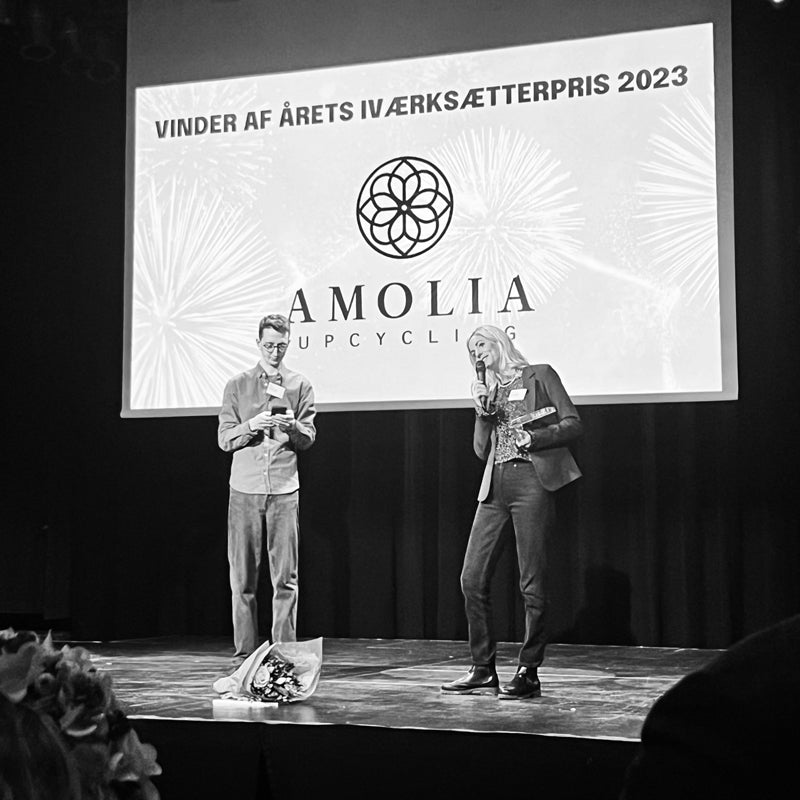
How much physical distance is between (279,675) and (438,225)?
2.76m

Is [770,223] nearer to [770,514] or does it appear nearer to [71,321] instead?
[770,514]

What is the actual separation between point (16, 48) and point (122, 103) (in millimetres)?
743

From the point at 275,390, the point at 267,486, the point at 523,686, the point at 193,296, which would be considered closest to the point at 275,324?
the point at 275,390

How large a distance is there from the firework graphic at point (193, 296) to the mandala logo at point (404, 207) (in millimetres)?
542

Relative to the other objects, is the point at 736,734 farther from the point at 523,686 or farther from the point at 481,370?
the point at 481,370

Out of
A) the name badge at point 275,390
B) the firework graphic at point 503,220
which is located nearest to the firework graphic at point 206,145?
the firework graphic at point 503,220

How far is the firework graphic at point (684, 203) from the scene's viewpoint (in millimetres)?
5570

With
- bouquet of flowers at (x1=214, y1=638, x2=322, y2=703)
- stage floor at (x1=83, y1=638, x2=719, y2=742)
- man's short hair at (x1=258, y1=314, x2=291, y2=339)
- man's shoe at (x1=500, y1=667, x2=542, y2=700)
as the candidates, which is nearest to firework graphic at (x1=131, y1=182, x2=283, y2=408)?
man's short hair at (x1=258, y1=314, x2=291, y2=339)

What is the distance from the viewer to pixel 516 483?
13.9 feet

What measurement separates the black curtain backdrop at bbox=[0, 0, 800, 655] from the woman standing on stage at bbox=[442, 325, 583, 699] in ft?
4.73

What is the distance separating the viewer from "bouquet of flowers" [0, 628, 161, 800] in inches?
34.2

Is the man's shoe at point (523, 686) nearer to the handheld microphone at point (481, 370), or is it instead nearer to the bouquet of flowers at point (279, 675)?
the bouquet of flowers at point (279, 675)

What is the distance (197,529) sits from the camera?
6969mm

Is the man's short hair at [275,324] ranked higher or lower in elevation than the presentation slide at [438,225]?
lower
